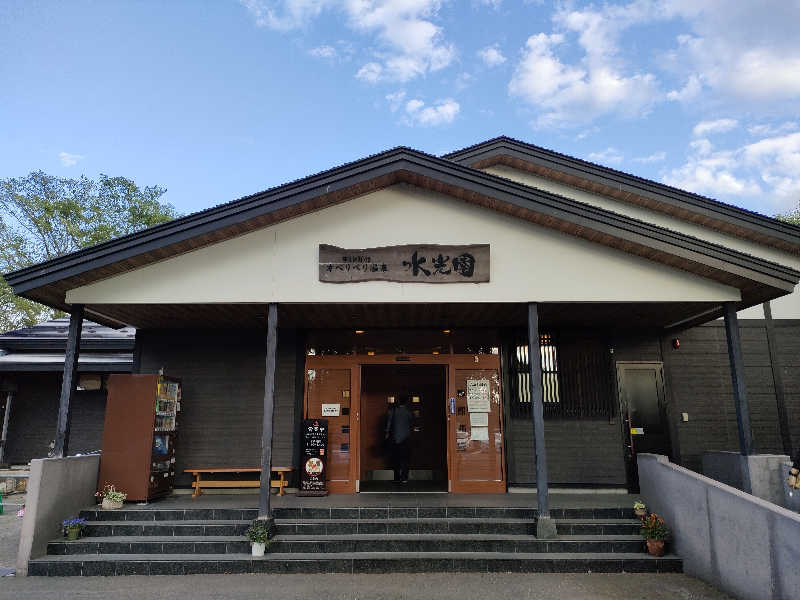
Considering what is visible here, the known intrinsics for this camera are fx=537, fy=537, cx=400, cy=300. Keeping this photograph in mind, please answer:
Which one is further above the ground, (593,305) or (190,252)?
(190,252)

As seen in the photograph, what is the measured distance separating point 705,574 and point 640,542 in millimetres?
839

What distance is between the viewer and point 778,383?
9773mm

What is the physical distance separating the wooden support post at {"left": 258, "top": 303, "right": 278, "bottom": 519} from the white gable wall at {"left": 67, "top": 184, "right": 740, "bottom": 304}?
0.43 m

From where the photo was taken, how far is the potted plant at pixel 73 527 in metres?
6.84

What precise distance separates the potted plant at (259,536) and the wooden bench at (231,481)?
2323 millimetres

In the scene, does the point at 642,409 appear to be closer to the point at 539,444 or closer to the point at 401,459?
the point at 539,444

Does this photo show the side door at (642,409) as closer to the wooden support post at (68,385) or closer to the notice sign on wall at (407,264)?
the notice sign on wall at (407,264)

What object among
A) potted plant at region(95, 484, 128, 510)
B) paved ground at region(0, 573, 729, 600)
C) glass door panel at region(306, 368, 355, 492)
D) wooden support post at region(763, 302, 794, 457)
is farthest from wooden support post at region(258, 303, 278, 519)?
wooden support post at region(763, 302, 794, 457)

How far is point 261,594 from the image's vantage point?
561 centimetres

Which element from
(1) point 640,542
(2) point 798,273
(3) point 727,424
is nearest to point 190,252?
(1) point 640,542

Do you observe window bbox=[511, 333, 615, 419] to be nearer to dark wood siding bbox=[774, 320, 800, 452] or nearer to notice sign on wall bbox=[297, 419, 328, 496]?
dark wood siding bbox=[774, 320, 800, 452]

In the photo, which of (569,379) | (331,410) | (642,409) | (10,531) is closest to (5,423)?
(10,531)

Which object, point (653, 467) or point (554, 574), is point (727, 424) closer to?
point (653, 467)

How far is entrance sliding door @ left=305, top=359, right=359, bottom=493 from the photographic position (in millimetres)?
9461
